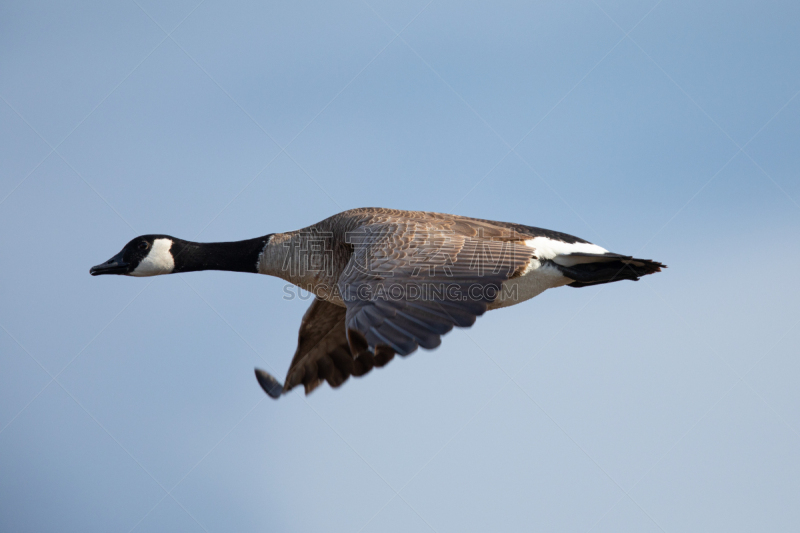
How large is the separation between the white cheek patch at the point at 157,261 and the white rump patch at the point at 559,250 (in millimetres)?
6213

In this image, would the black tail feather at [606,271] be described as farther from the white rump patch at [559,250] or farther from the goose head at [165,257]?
the goose head at [165,257]

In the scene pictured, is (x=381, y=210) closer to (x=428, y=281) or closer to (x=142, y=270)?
(x=428, y=281)

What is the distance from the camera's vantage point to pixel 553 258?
10.1m

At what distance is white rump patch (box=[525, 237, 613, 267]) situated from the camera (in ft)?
32.9

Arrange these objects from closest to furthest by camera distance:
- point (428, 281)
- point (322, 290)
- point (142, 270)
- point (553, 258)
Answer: point (428, 281), point (553, 258), point (322, 290), point (142, 270)

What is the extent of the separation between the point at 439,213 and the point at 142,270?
17.7 feet

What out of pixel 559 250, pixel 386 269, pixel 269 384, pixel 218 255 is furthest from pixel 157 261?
pixel 559 250

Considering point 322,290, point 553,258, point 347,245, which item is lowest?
point 322,290

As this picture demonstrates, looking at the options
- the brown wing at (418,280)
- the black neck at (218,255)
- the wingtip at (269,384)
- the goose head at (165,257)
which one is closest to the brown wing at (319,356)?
the wingtip at (269,384)

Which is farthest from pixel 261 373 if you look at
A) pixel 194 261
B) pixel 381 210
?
pixel 381 210

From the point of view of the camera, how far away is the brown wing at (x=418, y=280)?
22.7 ft

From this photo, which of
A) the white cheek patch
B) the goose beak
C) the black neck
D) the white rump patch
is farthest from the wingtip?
the white rump patch

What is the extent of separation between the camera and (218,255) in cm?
1221

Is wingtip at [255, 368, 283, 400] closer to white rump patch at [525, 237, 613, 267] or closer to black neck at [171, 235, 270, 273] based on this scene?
black neck at [171, 235, 270, 273]
